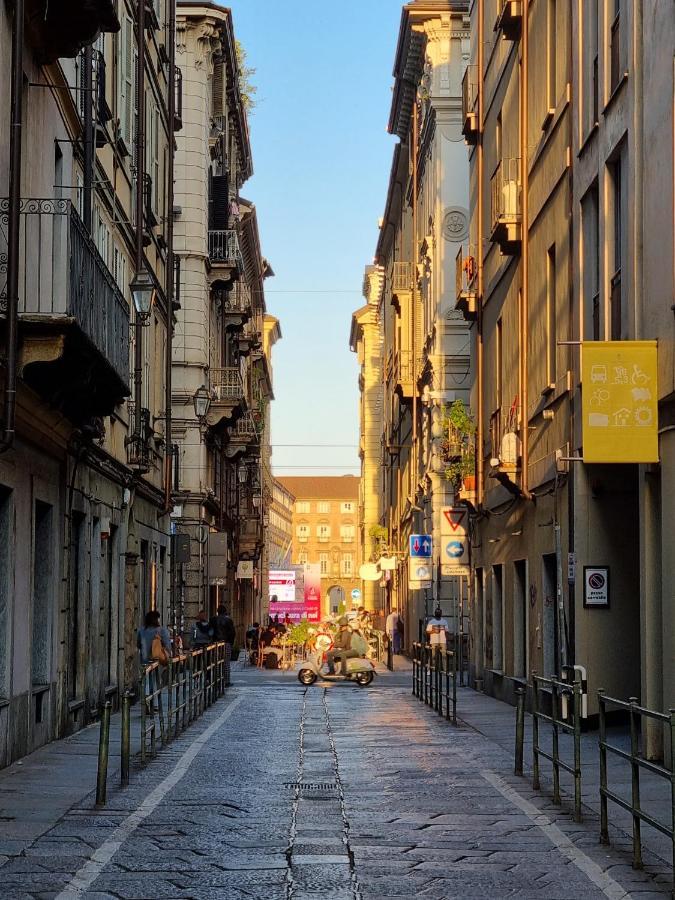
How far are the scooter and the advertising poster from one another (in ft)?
131

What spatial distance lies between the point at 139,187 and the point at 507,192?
229 inches

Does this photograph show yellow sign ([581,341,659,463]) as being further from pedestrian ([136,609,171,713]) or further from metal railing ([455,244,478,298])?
metal railing ([455,244,478,298])

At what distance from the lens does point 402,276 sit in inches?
2237

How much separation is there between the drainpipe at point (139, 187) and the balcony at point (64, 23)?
8737 mm

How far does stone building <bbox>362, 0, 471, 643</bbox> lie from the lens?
148 feet

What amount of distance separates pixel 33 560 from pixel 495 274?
13.1 metres

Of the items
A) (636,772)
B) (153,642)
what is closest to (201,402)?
(153,642)

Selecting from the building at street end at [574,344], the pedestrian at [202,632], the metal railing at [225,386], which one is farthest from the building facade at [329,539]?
the building at street end at [574,344]

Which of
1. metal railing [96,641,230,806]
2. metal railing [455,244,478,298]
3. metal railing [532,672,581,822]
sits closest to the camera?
metal railing [532,672,581,822]

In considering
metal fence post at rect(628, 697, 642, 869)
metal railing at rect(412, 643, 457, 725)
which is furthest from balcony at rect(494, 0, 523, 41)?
metal fence post at rect(628, 697, 642, 869)

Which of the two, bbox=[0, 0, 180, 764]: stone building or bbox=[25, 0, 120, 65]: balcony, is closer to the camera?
Answer: bbox=[0, 0, 180, 764]: stone building

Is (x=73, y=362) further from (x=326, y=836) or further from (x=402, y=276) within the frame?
(x=402, y=276)

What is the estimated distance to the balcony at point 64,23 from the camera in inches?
623

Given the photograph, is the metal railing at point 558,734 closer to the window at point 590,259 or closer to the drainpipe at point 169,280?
the window at point 590,259
